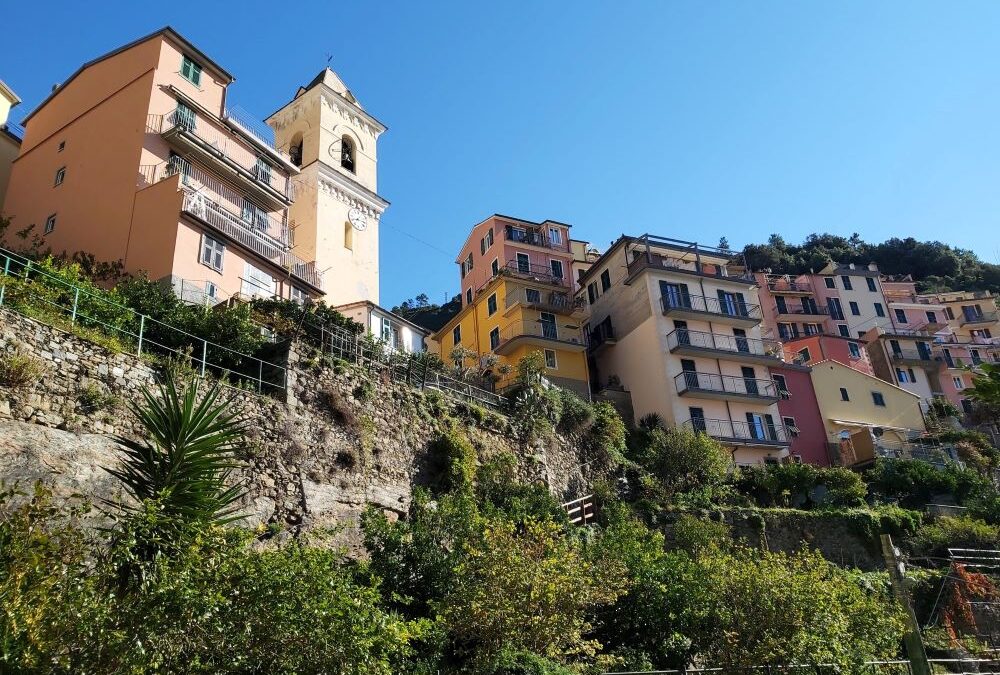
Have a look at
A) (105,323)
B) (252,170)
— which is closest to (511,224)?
(252,170)

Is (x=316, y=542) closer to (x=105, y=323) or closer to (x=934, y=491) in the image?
(x=105, y=323)

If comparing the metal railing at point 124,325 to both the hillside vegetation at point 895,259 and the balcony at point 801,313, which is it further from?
the hillside vegetation at point 895,259

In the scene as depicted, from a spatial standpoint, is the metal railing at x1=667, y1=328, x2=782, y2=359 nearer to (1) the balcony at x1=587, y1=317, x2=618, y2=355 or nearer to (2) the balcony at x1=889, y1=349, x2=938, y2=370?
(1) the balcony at x1=587, y1=317, x2=618, y2=355

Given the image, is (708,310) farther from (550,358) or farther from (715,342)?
(550,358)

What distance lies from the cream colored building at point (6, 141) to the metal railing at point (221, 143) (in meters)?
7.92

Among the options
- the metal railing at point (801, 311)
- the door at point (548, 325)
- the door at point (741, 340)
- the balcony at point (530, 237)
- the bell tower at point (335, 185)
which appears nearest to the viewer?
A: the bell tower at point (335, 185)

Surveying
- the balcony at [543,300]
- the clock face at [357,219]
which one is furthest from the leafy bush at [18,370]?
the balcony at [543,300]

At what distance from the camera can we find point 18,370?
13312 millimetres

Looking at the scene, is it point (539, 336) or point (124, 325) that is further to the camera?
point (539, 336)

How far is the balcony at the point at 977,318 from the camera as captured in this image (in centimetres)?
7700

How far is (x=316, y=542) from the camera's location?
52.6 feet

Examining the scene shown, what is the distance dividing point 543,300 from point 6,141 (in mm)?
25665

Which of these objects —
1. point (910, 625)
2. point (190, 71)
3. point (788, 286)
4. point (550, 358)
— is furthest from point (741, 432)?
point (788, 286)

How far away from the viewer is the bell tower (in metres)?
33.1
